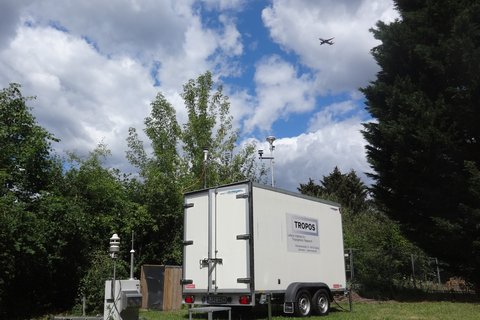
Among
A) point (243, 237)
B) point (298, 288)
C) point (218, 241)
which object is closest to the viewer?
point (243, 237)

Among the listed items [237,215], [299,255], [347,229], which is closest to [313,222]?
[299,255]

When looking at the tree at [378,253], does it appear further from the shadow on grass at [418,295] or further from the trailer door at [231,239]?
the trailer door at [231,239]

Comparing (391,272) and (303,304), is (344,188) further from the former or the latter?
(303,304)

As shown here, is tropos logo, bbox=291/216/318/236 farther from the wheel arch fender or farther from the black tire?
the black tire

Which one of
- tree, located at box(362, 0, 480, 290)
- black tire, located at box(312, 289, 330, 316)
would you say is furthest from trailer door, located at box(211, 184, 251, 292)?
tree, located at box(362, 0, 480, 290)

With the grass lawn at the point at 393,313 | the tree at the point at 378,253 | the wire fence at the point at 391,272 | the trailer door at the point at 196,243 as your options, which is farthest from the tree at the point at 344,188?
the trailer door at the point at 196,243

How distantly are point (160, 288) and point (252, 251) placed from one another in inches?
224

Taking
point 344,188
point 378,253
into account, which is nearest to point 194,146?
point 378,253

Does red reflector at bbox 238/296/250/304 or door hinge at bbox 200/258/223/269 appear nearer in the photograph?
red reflector at bbox 238/296/250/304

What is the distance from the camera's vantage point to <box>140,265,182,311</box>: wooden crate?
15.5 m

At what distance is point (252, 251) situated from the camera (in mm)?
11180

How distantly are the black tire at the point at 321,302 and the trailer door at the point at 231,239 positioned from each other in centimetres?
264

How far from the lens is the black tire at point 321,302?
12741 mm

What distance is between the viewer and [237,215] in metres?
11.6
